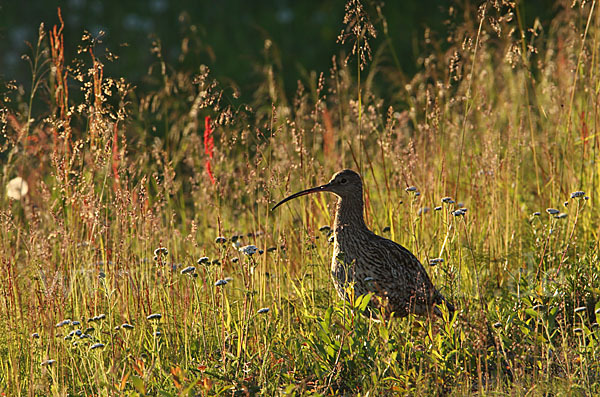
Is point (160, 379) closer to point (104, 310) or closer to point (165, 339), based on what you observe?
point (165, 339)

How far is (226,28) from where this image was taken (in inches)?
486

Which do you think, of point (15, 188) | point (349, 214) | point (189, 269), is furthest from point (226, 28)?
point (189, 269)

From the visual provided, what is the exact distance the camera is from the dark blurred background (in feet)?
34.5

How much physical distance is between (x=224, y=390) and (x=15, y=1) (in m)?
10.9

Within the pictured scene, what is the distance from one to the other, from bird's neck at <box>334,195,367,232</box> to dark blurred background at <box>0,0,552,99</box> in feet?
16.1

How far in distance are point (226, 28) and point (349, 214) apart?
815 cm

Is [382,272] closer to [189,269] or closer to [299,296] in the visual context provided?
[299,296]

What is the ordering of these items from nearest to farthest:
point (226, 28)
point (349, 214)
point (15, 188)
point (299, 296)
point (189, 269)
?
point (189, 269) < point (299, 296) < point (349, 214) < point (15, 188) < point (226, 28)

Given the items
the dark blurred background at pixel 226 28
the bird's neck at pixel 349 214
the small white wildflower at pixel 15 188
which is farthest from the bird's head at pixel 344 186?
the dark blurred background at pixel 226 28

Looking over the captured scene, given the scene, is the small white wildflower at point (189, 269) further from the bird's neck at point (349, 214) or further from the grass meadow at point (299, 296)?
the bird's neck at point (349, 214)

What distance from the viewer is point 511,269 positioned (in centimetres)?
496

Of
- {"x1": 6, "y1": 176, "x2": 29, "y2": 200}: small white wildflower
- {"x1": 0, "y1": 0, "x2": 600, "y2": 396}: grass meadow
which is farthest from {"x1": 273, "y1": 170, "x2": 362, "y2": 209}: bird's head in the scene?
{"x1": 6, "y1": 176, "x2": 29, "y2": 200}: small white wildflower

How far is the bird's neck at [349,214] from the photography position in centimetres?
467

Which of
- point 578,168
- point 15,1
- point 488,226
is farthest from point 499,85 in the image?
point 15,1
